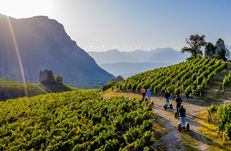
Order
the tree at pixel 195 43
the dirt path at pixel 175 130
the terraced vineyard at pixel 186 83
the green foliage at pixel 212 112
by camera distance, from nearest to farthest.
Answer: the dirt path at pixel 175 130 < the green foliage at pixel 212 112 < the terraced vineyard at pixel 186 83 < the tree at pixel 195 43

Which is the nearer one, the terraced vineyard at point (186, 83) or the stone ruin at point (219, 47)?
the terraced vineyard at point (186, 83)

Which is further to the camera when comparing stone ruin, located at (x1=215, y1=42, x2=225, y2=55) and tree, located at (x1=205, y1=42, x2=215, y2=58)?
tree, located at (x1=205, y1=42, x2=215, y2=58)

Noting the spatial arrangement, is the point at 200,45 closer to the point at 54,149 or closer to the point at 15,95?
the point at 54,149

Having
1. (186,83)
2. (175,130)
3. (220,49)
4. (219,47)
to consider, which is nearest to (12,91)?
(186,83)

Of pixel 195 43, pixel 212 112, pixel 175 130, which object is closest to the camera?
pixel 175 130

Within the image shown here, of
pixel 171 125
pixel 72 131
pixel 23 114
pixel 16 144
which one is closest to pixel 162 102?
pixel 171 125

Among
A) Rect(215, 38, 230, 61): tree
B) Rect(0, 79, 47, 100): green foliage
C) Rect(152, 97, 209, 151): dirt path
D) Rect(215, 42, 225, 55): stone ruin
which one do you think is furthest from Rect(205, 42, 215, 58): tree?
Rect(0, 79, 47, 100): green foliage

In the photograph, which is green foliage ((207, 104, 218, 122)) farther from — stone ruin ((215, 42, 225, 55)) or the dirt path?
stone ruin ((215, 42, 225, 55))

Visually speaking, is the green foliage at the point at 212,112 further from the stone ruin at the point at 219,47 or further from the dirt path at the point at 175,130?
the stone ruin at the point at 219,47

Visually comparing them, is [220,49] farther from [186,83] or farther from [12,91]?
[12,91]

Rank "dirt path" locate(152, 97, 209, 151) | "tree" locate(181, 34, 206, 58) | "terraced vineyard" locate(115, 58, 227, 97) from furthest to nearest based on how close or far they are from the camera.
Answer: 1. "tree" locate(181, 34, 206, 58)
2. "terraced vineyard" locate(115, 58, 227, 97)
3. "dirt path" locate(152, 97, 209, 151)

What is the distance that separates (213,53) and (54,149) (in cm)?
8510

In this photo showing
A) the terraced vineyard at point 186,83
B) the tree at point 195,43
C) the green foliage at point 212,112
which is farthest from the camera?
the tree at point 195,43

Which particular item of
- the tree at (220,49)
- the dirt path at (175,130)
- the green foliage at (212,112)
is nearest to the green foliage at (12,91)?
the dirt path at (175,130)
